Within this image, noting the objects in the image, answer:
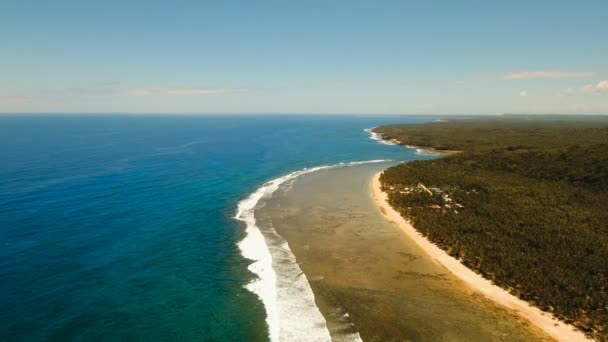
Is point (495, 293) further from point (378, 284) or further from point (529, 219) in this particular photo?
point (529, 219)

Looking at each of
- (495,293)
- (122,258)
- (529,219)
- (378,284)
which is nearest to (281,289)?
(378,284)

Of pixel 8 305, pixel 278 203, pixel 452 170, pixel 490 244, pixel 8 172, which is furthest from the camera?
pixel 452 170

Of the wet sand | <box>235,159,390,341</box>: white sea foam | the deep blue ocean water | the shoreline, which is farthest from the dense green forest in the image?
the deep blue ocean water

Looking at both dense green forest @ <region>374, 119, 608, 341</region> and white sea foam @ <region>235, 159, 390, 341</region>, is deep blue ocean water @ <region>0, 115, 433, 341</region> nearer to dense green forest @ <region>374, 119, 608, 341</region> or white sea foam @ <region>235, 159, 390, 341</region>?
white sea foam @ <region>235, 159, 390, 341</region>

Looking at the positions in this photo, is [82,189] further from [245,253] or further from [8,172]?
[245,253]

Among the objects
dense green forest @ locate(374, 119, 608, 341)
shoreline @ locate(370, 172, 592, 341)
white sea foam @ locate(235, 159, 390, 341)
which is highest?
dense green forest @ locate(374, 119, 608, 341)

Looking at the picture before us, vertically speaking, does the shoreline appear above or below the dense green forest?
below

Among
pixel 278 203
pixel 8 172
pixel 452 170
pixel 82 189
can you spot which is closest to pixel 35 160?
pixel 8 172
